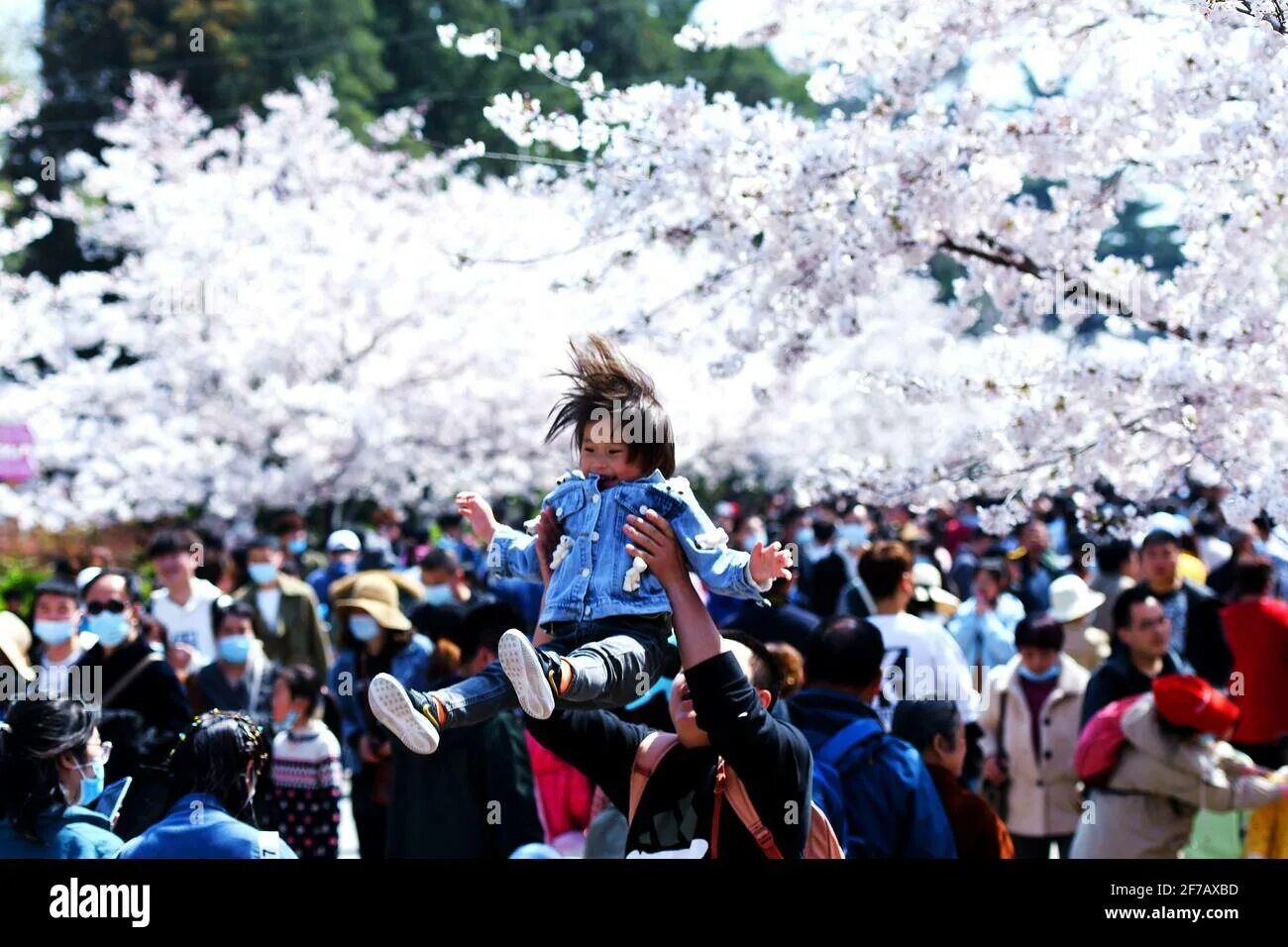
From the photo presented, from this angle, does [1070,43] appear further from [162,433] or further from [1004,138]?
[162,433]

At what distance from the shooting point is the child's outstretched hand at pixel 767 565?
357cm

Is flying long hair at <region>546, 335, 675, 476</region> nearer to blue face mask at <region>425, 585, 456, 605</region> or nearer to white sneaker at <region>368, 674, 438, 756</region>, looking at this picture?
white sneaker at <region>368, 674, 438, 756</region>

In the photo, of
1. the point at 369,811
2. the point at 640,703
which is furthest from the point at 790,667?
the point at 369,811

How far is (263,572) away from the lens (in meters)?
10.3

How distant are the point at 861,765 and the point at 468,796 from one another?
2.21 meters

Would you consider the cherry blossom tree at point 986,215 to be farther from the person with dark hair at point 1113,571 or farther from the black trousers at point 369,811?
the person with dark hair at point 1113,571

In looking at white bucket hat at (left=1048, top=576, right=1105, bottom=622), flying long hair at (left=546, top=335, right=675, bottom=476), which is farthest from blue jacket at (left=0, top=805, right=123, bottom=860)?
Result: white bucket hat at (left=1048, top=576, right=1105, bottom=622)

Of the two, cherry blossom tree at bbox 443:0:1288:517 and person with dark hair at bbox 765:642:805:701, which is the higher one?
cherry blossom tree at bbox 443:0:1288:517

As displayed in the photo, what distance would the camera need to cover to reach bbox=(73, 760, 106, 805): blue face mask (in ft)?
15.9

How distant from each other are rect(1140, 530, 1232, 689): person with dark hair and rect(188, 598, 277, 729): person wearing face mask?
183 inches

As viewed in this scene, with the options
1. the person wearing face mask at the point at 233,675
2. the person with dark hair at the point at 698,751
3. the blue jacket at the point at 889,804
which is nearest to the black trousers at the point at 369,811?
the person wearing face mask at the point at 233,675

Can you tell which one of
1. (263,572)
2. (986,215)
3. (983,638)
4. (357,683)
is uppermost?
(986,215)

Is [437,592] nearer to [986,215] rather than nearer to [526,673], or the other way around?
[986,215]

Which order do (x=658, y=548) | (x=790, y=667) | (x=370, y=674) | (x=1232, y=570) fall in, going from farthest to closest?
(x=1232, y=570), (x=370, y=674), (x=790, y=667), (x=658, y=548)
